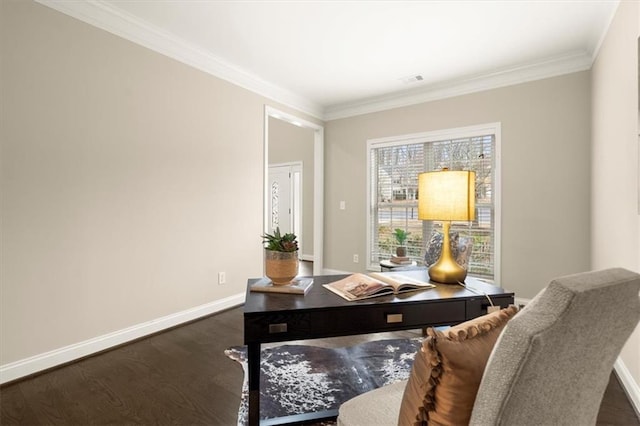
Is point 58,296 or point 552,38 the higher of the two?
point 552,38

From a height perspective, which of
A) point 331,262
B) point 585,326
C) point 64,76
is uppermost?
point 64,76

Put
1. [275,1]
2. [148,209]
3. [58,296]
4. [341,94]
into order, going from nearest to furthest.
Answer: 1. [58,296]
2. [275,1]
3. [148,209]
4. [341,94]

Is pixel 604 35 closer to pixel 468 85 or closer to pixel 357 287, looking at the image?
pixel 468 85

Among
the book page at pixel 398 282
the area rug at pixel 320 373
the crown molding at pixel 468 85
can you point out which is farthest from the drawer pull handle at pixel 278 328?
the crown molding at pixel 468 85

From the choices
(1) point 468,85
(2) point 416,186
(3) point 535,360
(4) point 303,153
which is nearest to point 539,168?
(1) point 468,85

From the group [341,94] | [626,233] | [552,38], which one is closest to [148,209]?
[341,94]

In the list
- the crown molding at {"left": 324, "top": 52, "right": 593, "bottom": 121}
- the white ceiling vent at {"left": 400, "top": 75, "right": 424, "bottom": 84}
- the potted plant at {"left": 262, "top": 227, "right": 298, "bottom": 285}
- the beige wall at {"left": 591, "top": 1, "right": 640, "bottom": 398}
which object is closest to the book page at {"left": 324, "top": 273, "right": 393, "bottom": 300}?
the potted plant at {"left": 262, "top": 227, "right": 298, "bottom": 285}

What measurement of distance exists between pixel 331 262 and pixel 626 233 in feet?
11.6

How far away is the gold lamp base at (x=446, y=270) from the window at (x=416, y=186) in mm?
2310

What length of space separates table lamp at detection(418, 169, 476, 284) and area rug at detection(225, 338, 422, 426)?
32.0 inches

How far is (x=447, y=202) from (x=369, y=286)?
58 centimetres

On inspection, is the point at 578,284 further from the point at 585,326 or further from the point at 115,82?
the point at 115,82

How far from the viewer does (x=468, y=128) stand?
3.84 meters

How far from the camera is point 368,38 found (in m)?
2.95
